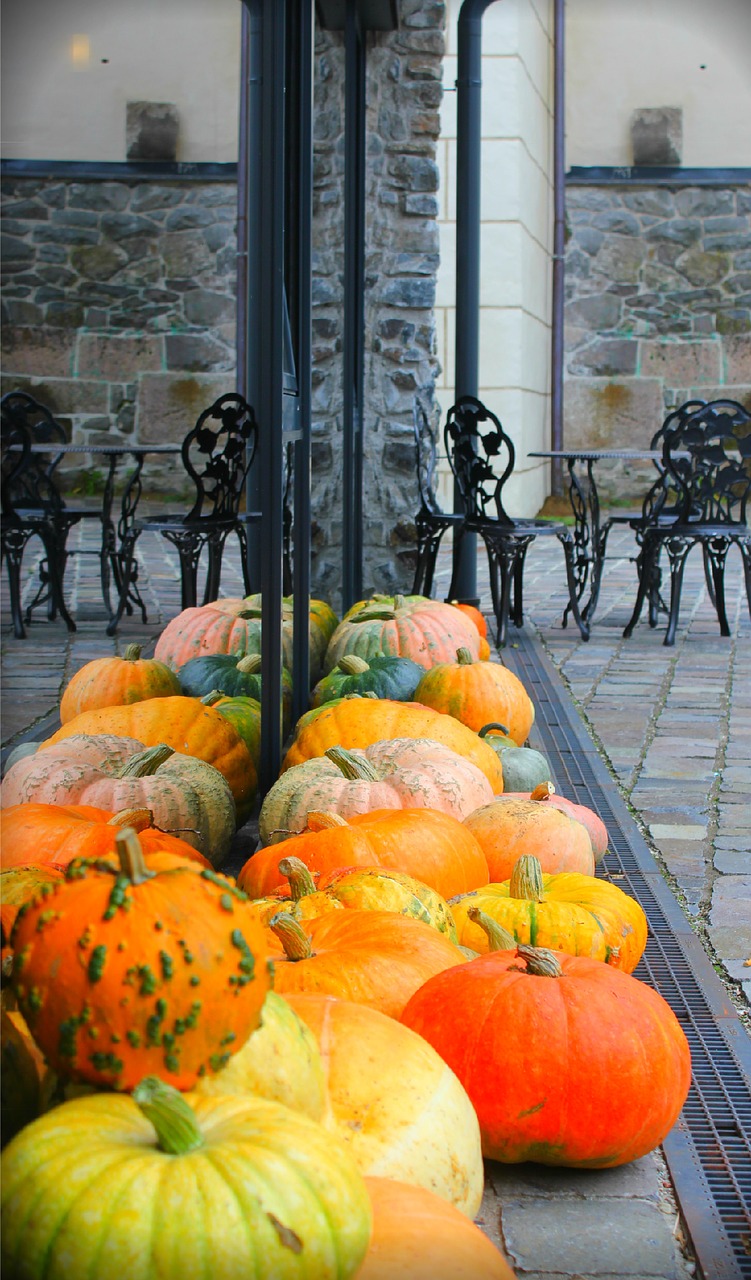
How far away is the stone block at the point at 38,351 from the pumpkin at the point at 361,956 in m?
0.85

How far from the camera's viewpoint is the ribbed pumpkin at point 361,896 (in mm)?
2219

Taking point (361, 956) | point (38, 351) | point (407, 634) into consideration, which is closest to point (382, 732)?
point (407, 634)

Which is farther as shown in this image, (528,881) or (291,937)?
(528,881)

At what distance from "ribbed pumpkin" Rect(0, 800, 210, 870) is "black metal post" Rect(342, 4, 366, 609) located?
421cm

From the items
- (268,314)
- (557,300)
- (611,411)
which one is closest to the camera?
(268,314)

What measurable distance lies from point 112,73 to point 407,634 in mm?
2973

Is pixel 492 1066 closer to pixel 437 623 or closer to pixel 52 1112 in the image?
pixel 52 1112

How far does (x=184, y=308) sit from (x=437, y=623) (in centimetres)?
267

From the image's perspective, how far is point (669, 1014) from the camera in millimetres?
2066

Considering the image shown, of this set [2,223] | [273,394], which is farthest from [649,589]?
[2,223]

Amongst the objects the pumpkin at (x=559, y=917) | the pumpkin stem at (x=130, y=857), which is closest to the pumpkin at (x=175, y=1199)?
the pumpkin stem at (x=130, y=857)

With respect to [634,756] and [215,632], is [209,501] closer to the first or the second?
[215,632]

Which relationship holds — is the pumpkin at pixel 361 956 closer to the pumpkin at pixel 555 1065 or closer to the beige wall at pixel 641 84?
the pumpkin at pixel 555 1065

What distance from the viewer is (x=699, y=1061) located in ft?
7.80
